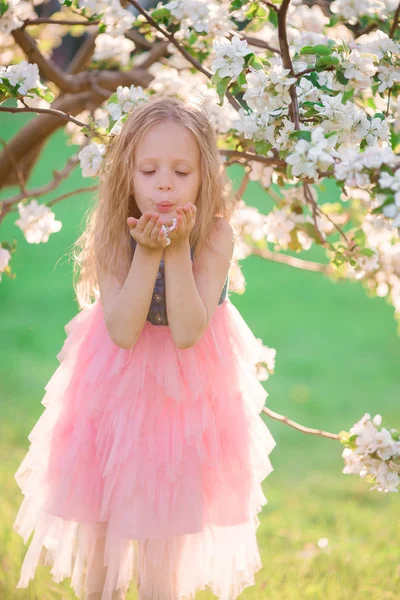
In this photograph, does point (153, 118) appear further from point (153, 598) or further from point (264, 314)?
point (264, 314)

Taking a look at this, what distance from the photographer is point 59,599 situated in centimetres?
247

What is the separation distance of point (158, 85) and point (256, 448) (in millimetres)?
1225

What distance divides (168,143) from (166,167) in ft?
0.18

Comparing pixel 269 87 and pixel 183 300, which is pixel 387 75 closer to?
pixel 269 87

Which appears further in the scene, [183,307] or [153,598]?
[153,598]

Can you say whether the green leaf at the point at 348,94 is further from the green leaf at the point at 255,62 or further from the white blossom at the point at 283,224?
the white blossom at the point at 283,224

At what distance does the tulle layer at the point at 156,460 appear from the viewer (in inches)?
65.8

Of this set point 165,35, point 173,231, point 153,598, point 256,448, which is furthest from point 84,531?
point 165,35

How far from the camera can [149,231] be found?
60.5 inches

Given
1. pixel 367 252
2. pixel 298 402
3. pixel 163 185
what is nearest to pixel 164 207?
pixel 163 185

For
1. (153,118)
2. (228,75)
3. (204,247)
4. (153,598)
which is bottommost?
(153,598)

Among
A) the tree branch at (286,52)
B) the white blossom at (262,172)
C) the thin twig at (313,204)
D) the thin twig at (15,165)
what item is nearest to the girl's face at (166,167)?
the tree branch at (286,52)

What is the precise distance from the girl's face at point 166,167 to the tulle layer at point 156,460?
305 mm

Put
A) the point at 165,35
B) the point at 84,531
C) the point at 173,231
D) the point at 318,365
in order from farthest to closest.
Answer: the point at 318,365, the point at 165,35, the point at 84,531, the point at 173,231
